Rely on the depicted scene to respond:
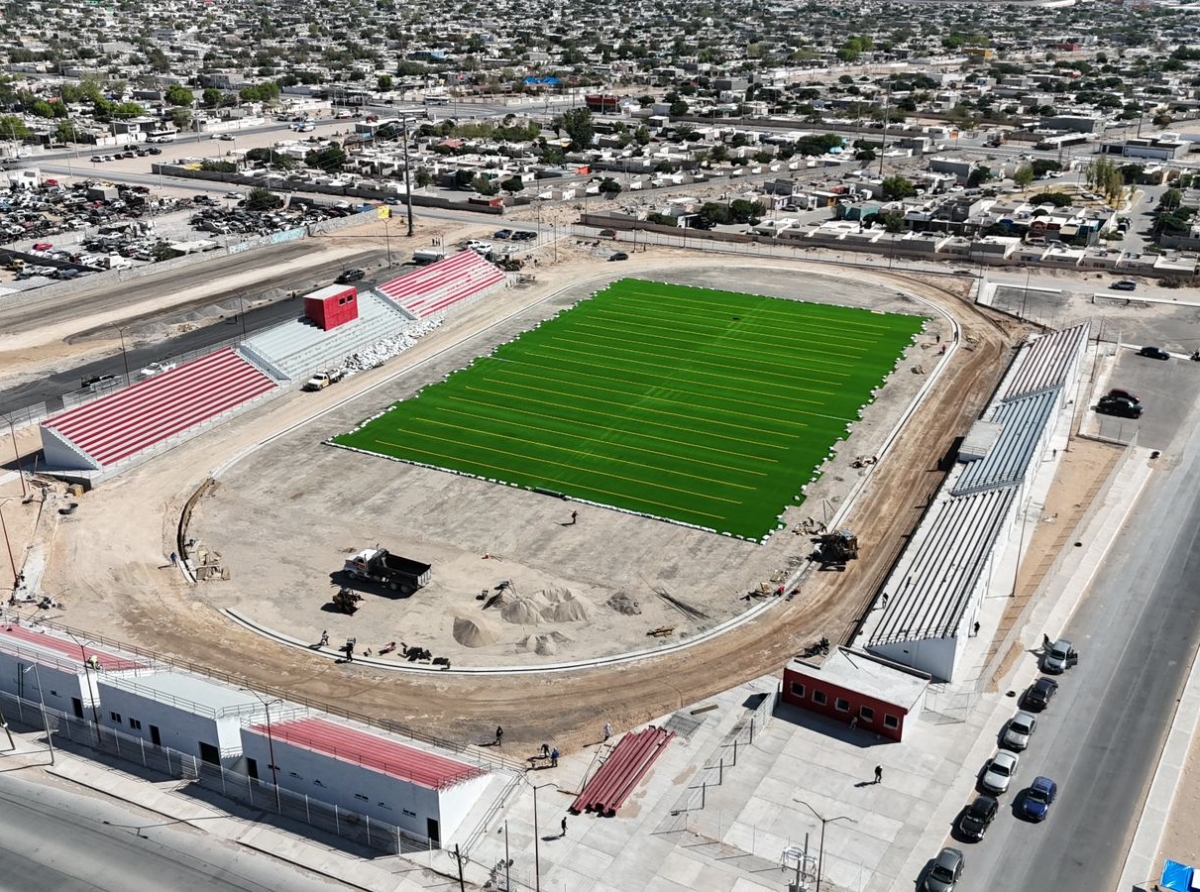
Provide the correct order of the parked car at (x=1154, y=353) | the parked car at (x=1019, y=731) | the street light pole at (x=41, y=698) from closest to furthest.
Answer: the parked car at (x=1019, y=731) → the street light pole at (x=41, y=698) → the parked car at (x=1154, y=353)

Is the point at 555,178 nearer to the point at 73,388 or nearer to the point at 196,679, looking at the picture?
the point at 73,388

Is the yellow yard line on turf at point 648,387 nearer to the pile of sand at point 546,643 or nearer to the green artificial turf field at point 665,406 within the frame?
the green artificial turf field at point 665,406

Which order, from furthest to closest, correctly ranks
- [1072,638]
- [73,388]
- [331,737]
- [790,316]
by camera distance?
[790,316]
[73,388]
[1072,638]
[331,737]

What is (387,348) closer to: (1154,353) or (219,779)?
(219,779)

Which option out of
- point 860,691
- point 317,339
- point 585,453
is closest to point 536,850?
point 860,691

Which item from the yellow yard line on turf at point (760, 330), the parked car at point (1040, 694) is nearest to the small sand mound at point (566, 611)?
the parked car at point (1040, 694)

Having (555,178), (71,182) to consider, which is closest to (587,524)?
(555,178)

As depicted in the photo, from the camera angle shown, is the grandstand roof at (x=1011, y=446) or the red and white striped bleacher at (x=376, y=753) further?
the grandstand roof at (x=1011, y=446)
